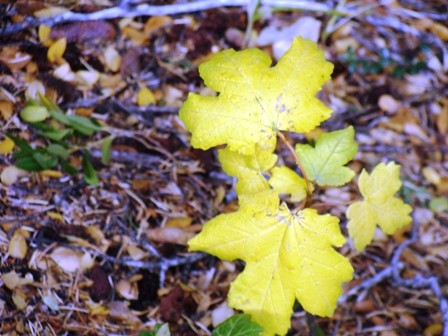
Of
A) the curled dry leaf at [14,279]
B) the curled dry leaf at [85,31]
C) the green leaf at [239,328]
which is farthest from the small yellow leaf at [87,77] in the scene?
the green leaf at [239,328]

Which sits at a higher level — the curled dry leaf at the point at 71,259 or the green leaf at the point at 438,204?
the curled dry leaf at the point at 71,259

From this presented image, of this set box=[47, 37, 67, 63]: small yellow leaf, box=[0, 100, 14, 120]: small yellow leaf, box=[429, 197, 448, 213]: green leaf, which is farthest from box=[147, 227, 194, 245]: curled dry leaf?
box=[429, 197, 448, 213]: green leaf

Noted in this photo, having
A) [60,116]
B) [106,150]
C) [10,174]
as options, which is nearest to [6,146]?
[10,174]

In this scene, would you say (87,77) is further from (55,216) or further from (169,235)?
(169,235)

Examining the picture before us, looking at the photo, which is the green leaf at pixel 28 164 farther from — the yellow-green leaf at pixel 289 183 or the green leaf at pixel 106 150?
the yellow-green leaf at pixel 289 183

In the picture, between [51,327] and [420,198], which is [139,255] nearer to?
[51,327]

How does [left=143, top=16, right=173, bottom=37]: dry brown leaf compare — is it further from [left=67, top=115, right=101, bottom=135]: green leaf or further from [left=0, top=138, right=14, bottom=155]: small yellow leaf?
[left=0, top=138, right=14, bottom=155]: small yellow leaf
